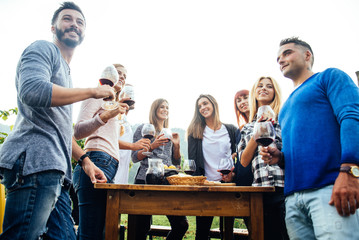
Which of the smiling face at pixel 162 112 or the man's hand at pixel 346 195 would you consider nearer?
the man's hand at pixel 346 195

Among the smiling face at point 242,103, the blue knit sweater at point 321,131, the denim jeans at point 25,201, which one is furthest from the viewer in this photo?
the smiling face at point 242,103

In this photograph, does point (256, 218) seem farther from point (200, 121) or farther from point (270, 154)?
point (200, 121)

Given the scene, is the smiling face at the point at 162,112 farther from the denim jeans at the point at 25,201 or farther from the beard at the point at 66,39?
the denim jeans at the point at 25,201

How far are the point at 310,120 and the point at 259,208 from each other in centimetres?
71

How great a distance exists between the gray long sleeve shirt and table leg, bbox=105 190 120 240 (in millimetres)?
440

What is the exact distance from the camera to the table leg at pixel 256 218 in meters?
1.70

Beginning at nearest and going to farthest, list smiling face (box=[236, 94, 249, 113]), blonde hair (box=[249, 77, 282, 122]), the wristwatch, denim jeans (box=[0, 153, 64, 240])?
denim jeans (box=[0, 153, 64, 240]) < the wristwatch < blonde hair (box=[249, 77, 282, 122]) < smiling face (box=[236, 94, 249, 113])

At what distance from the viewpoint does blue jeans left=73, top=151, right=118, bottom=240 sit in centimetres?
182

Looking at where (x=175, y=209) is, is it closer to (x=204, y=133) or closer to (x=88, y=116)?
(x=88, y=116)

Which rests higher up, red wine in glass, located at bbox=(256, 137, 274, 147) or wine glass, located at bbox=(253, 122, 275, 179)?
wine glass, located at bbox=(253, 122, 275, 179)

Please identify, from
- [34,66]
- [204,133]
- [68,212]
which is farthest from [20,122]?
[204,133]

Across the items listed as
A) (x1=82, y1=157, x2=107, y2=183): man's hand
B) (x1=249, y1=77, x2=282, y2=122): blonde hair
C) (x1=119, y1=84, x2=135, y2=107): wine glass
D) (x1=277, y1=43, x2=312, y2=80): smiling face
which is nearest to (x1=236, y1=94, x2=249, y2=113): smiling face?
(x1=249, y1=77, x2=282, y2=122): blonde hair

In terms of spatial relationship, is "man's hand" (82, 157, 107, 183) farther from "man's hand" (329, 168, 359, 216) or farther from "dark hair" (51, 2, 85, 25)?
"man's hand" (329, 168, 359, 216)

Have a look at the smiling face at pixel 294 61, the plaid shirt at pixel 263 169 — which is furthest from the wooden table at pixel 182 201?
the smiling face at pixel 294 61
